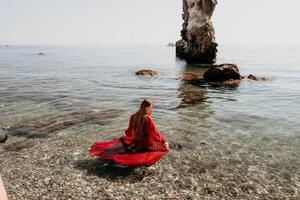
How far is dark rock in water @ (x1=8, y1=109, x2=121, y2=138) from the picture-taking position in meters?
14.8

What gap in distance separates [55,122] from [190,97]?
40.2ft

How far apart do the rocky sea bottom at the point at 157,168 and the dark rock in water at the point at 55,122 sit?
0.05m

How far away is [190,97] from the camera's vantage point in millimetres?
25406

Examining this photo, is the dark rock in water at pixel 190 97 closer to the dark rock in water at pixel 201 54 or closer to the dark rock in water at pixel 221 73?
the dark rock in water at pixel 221 73

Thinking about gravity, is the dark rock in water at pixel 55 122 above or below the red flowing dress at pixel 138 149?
below

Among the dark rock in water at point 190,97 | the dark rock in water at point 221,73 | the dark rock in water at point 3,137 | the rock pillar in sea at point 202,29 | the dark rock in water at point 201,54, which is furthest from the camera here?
the dark rock in water at point 201,54

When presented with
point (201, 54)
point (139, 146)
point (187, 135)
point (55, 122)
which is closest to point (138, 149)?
point (139, 146)

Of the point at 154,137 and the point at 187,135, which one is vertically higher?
the point at 154,137

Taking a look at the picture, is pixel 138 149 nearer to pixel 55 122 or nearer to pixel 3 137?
pixel 3 137

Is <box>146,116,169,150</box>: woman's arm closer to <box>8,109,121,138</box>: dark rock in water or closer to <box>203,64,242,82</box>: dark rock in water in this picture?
<box>8,109,121,138</box>: dark rock in water

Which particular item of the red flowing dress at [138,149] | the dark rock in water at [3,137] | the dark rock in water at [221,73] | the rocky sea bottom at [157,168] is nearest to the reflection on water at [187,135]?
the rocky sea bottom at [157,168]

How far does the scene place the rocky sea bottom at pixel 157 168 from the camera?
9391mm

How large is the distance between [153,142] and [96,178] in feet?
7.79

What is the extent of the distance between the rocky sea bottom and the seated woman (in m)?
0.35
